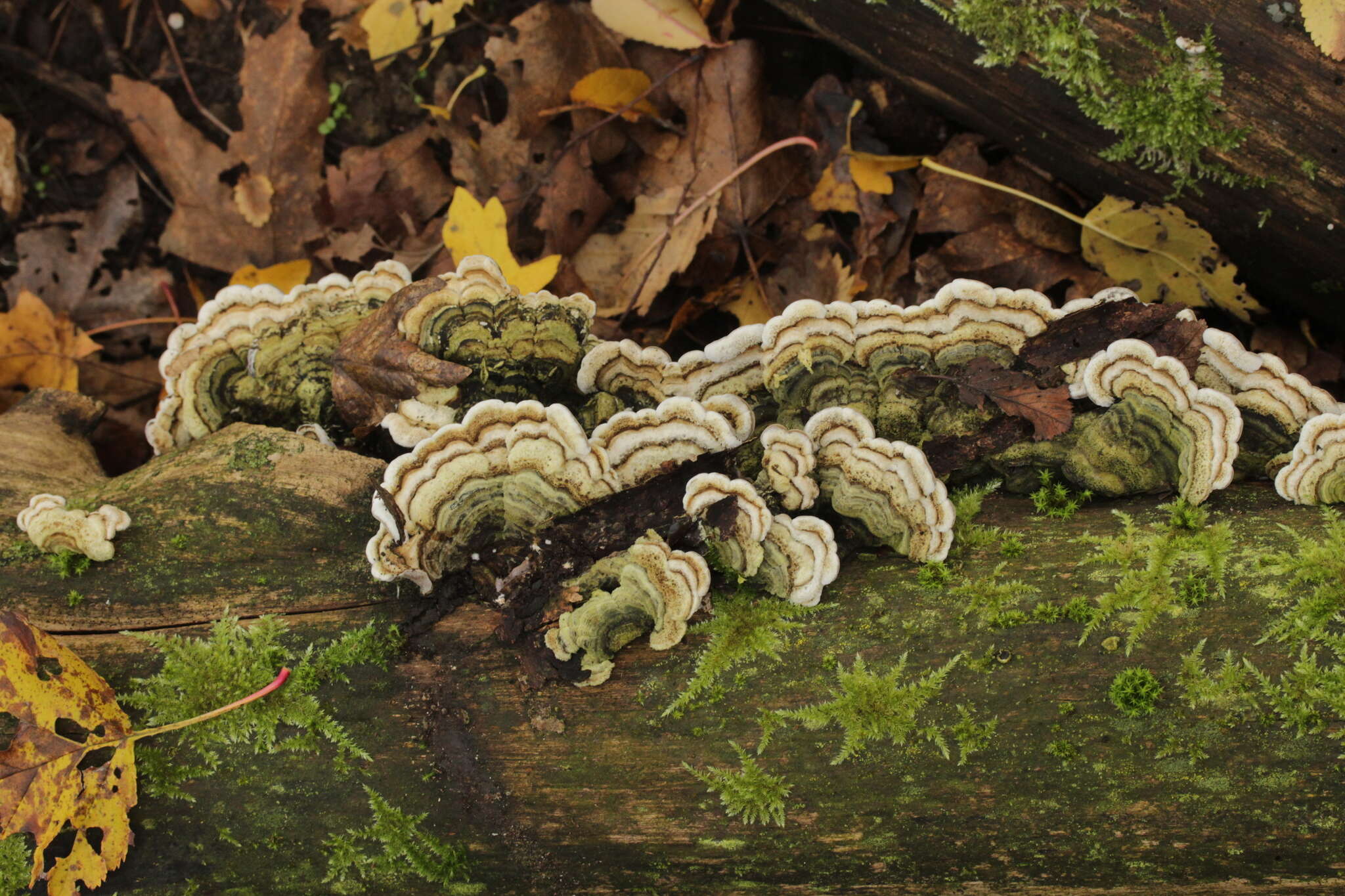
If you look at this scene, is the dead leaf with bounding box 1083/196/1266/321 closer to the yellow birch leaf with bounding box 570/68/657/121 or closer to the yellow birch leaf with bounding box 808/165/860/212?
the yellow birch leaf with bounding box 808/165/860/212

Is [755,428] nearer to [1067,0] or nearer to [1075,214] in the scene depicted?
[1067,0]

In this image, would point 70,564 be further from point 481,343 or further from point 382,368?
point 481,343

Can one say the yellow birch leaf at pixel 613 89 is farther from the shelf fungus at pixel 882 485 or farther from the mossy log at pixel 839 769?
the mossy log at pixel 839 769

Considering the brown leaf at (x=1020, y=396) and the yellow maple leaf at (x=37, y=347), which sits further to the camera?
the yellow maple leaf at (x=37, y=347)

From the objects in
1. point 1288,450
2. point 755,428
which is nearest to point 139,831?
point 755,428

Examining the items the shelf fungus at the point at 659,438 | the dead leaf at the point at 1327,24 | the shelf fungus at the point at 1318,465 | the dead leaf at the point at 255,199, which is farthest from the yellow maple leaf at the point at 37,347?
the dead leaf at the point at 1327,24

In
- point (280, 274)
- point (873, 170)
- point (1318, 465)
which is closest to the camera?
point (1318, 465)

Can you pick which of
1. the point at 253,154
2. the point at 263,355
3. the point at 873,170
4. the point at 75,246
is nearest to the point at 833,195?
the point at 873,170
